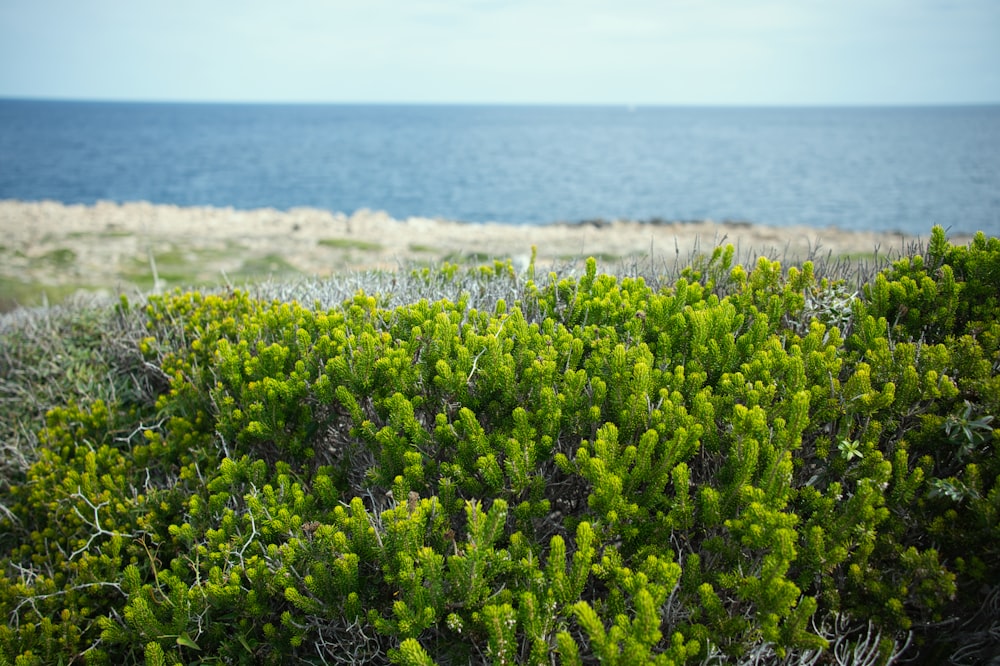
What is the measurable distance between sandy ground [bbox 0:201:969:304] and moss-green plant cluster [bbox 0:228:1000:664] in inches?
238

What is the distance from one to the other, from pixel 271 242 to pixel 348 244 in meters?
2.36

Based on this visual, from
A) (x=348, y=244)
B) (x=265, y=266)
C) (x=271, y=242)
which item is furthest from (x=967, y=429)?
(x=271, y=242)

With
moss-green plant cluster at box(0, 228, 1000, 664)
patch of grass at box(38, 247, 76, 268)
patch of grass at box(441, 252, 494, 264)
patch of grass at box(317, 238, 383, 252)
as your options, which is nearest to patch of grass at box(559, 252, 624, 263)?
patch of grass at box(441, 252, 494, 264)

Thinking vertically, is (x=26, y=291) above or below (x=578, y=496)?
below

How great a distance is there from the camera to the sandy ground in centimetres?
1421

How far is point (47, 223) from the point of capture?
22.0 m

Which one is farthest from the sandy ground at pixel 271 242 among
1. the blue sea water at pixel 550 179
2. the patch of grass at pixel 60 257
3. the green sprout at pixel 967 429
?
the blue sea water at pixel 550 179

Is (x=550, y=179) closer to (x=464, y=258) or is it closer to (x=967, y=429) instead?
(x=464, y=258)

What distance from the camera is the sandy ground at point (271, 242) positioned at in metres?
14.2

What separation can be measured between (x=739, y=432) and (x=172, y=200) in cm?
5133

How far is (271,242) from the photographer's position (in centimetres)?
1877

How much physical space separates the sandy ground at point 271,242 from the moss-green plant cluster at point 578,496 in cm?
A: 605

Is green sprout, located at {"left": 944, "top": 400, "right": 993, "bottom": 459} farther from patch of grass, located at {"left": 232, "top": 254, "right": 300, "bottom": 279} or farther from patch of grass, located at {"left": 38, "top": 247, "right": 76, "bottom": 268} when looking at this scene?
patch of grass, located at {"left": 38, "top": 247, "right": 76, "bottom": 268}

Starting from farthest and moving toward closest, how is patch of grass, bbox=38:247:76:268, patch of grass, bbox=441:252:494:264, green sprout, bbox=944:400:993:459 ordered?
patch of grass, bbox=38:247:76:268 < patch of grass, bbox=441:252:494:264 < green sprout, bbox=944:400:993:459
